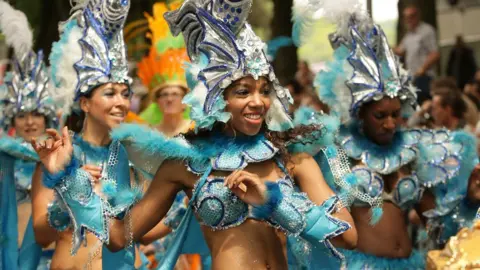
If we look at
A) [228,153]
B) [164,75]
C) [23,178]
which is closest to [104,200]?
[228,153]

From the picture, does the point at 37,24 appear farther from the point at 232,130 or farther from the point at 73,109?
the point at 232,130

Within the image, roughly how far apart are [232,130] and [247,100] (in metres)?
0.22

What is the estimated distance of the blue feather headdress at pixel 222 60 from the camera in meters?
5.08

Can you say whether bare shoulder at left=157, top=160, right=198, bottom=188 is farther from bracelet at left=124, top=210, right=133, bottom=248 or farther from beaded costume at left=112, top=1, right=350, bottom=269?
bracelet at left=124, top=210, right=133, bottom=248

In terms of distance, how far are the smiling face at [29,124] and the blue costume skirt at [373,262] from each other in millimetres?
2720

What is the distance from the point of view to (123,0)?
22.2 feet

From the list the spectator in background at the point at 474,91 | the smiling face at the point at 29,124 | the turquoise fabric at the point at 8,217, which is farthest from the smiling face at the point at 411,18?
the turquoise fabric at the point at 8,217

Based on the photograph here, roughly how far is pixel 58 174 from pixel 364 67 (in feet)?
8.80

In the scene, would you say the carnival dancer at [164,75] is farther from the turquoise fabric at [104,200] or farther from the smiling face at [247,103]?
the smiling face at [247,103]

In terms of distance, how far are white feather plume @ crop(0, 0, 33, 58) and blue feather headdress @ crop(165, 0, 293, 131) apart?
3170mm

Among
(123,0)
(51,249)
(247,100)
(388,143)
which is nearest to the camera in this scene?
(247,100)

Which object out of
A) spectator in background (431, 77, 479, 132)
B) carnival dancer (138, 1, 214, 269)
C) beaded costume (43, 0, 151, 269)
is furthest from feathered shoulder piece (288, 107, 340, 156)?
spectator in background (431, 77, 479, 132)

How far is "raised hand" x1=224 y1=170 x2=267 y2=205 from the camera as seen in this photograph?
4.77 metres

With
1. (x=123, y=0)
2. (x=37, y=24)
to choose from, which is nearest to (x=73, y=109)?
(x=123, y=0)
